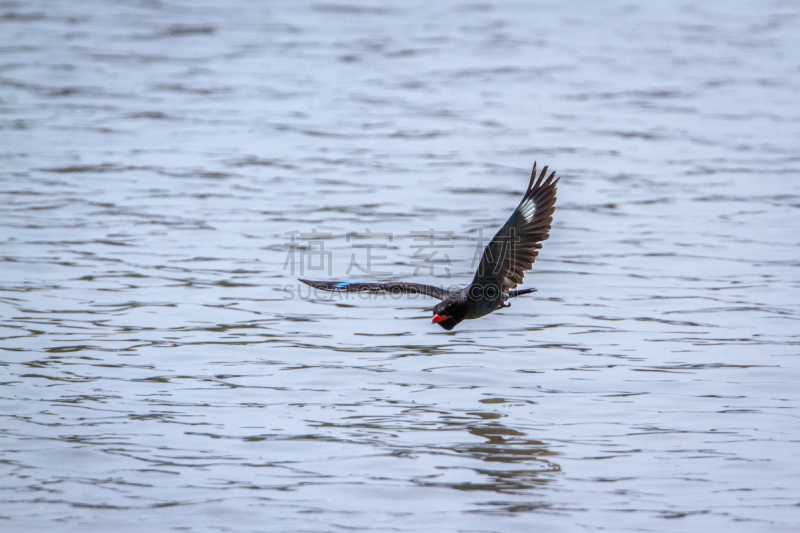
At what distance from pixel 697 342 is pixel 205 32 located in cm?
1485

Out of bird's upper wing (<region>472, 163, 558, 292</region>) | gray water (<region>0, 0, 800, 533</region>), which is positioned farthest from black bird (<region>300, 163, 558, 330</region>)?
gray water (<region>0, 0, 800, 533</region>)

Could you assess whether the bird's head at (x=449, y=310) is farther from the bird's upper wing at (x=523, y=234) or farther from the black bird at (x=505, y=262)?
the bird's upper wing at (x=523, y=234)

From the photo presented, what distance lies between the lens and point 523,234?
6430 millimetres

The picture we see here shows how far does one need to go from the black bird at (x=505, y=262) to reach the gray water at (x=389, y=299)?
607mm

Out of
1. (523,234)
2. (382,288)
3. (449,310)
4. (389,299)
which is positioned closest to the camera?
(523,234)

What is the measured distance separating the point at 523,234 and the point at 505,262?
24cm

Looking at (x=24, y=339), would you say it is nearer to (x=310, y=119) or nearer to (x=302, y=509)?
(x=302, y=509)

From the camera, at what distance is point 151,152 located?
1302cm

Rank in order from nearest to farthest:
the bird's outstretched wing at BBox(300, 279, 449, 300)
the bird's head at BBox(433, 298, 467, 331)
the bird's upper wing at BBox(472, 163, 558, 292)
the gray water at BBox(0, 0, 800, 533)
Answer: the gray water at BBox(0, 0, 800, 533) → the bird's upper wing at BBox(472, 163, 558, 292) → the bird's head at BBox(433, 298, 467, 331) → the bird's outstretched wing at BBox(300, 279, 449, 300)

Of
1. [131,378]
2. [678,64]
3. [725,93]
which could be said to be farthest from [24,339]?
[678,64]

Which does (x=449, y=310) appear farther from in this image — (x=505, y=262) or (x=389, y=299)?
(x=389, y=299)

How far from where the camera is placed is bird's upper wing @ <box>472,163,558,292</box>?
629 centimetres

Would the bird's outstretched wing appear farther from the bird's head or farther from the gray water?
the gray water

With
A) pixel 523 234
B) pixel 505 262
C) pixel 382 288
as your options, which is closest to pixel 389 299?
pixel 382 288
